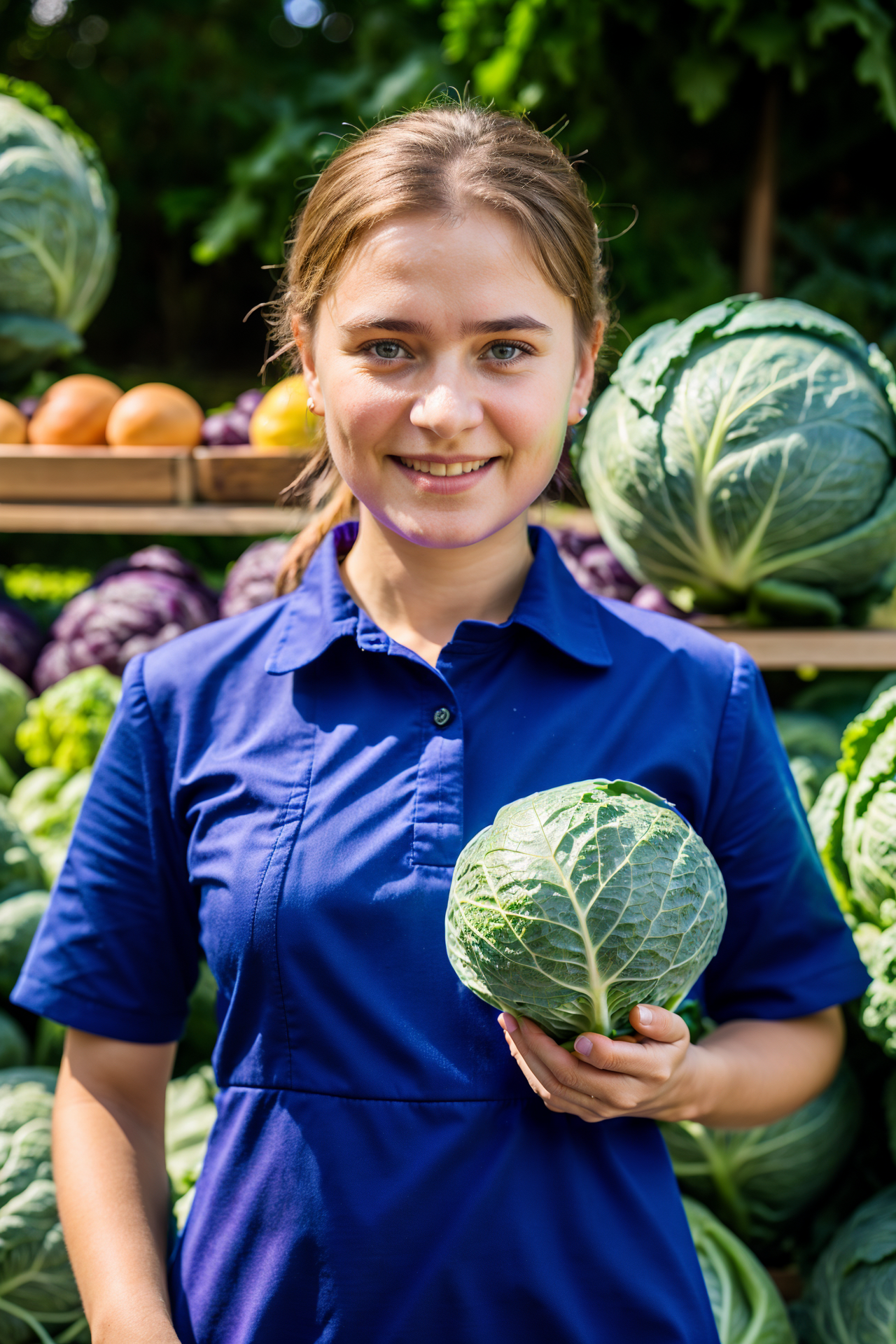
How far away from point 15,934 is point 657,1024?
166 cm

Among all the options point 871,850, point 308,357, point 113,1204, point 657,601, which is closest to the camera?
point 113,1204

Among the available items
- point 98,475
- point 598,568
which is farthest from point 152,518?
point 598,568

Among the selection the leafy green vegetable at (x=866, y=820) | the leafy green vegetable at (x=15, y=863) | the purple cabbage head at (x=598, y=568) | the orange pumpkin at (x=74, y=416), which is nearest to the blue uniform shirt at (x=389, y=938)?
the leafy green vegetable at (x=866, y=820)

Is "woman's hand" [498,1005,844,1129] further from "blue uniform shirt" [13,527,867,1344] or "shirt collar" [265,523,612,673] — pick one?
"shirt collar" [265,523,612,673]

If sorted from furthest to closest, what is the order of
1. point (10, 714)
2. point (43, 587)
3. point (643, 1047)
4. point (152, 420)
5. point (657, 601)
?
point (43, 587) → point (152, 420) → point (10, 714) → point (657, 601) → point (643, 1047)

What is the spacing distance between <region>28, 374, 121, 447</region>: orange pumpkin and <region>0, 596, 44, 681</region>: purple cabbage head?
0.63 meters

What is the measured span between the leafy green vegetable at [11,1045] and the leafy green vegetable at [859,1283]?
175cm

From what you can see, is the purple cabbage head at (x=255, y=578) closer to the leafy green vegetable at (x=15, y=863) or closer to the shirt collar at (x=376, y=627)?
the leafy green vegetable at (x=15, y=863)

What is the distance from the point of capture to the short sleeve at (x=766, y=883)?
58.2 inches

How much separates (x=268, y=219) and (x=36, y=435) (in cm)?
299

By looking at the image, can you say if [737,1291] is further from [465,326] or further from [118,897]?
[465,326]

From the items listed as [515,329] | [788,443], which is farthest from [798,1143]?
[515,329]

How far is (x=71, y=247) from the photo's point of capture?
3857 millimetres

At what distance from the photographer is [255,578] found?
3.33 metres
